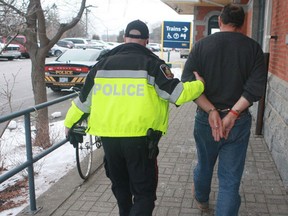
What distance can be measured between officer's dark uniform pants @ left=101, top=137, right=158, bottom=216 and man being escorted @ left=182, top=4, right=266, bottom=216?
58 cm

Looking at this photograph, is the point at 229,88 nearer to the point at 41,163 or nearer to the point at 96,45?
the point at 41,163

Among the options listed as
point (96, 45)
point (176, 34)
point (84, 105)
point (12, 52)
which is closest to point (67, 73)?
point (176, 34)

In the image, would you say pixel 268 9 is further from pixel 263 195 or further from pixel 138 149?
pixel 138 149

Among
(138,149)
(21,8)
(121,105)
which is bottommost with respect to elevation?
(138,149)

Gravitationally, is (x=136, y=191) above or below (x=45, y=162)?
above

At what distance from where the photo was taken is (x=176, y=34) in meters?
13.6

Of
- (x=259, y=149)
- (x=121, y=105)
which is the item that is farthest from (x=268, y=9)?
(x=121, y=105)

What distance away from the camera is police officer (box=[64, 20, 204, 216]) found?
2672 millimetres

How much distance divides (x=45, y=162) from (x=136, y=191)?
3.02m

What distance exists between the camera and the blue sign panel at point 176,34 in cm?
1345

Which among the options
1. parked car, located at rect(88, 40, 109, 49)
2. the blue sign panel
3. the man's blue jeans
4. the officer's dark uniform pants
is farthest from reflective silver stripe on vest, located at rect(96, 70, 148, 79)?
parked car, located at rect(88, 40, 109, 49)

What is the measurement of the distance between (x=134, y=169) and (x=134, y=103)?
1.71 ft

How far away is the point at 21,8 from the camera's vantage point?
209 inches

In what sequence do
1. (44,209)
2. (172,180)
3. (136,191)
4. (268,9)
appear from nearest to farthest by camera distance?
1. (136,191)
2. (44,209)
3. (172,180)
4. (268,9)
